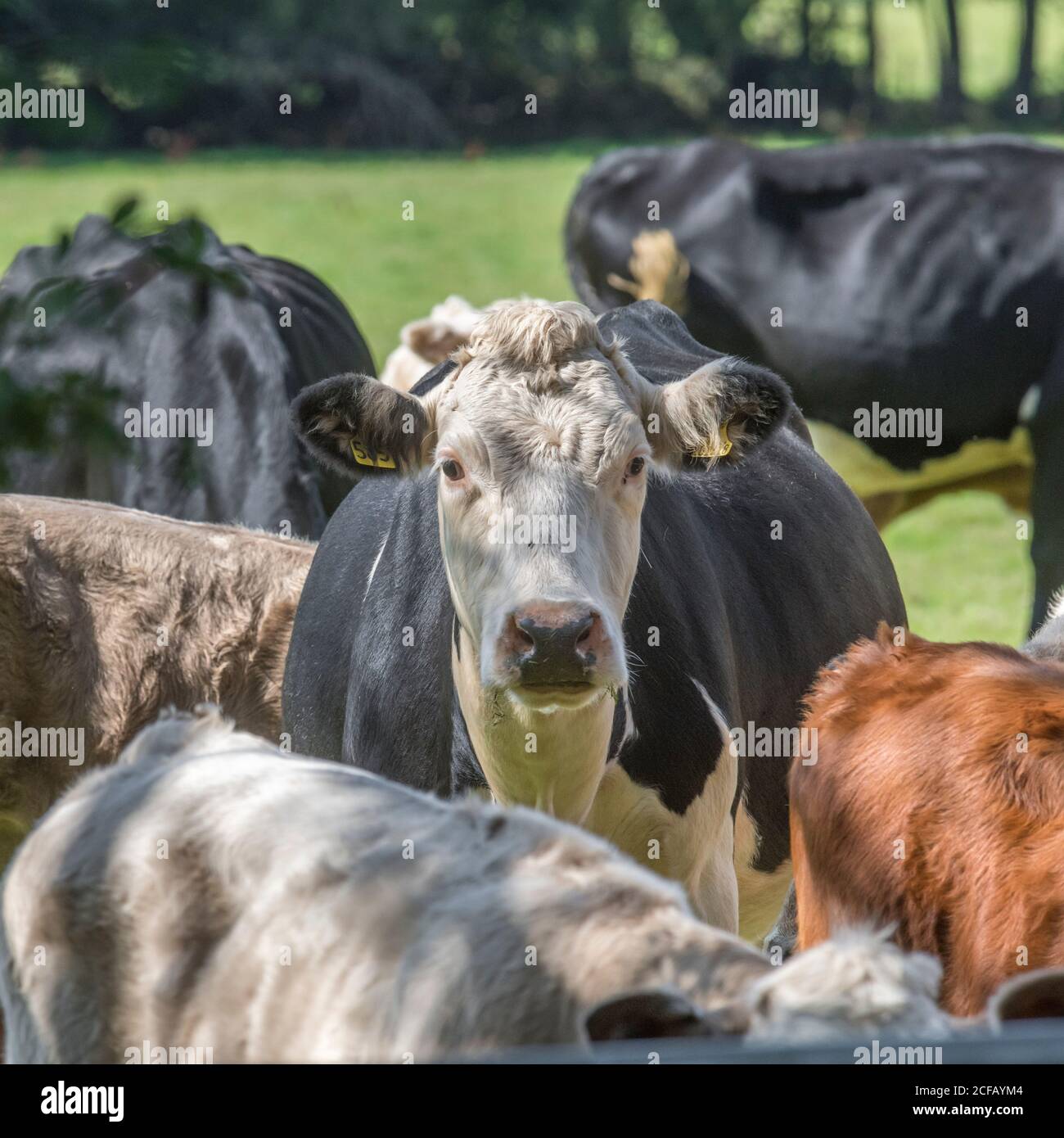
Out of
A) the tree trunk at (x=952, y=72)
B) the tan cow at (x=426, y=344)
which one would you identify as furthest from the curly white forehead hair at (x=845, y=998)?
the tree trunk at (x=952, y=72)

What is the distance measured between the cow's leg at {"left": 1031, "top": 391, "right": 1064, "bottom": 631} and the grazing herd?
2.88m

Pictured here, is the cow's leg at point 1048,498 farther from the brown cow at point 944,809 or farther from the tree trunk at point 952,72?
the tree trunk at point 952,72

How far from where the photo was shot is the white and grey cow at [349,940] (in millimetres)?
1990

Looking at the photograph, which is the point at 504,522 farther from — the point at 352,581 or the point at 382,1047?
the point at 382,1047

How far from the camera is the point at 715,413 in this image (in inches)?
149

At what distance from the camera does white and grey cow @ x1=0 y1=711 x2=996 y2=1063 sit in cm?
199

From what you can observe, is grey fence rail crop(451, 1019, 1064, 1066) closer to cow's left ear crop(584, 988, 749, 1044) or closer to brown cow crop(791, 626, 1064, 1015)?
cow's left ear crop(584, 988, 749, 1044)

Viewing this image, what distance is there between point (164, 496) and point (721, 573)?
286cm

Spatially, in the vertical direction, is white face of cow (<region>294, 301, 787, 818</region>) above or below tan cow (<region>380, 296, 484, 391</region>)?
below

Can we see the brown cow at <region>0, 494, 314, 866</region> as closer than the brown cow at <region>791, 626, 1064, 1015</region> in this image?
No
